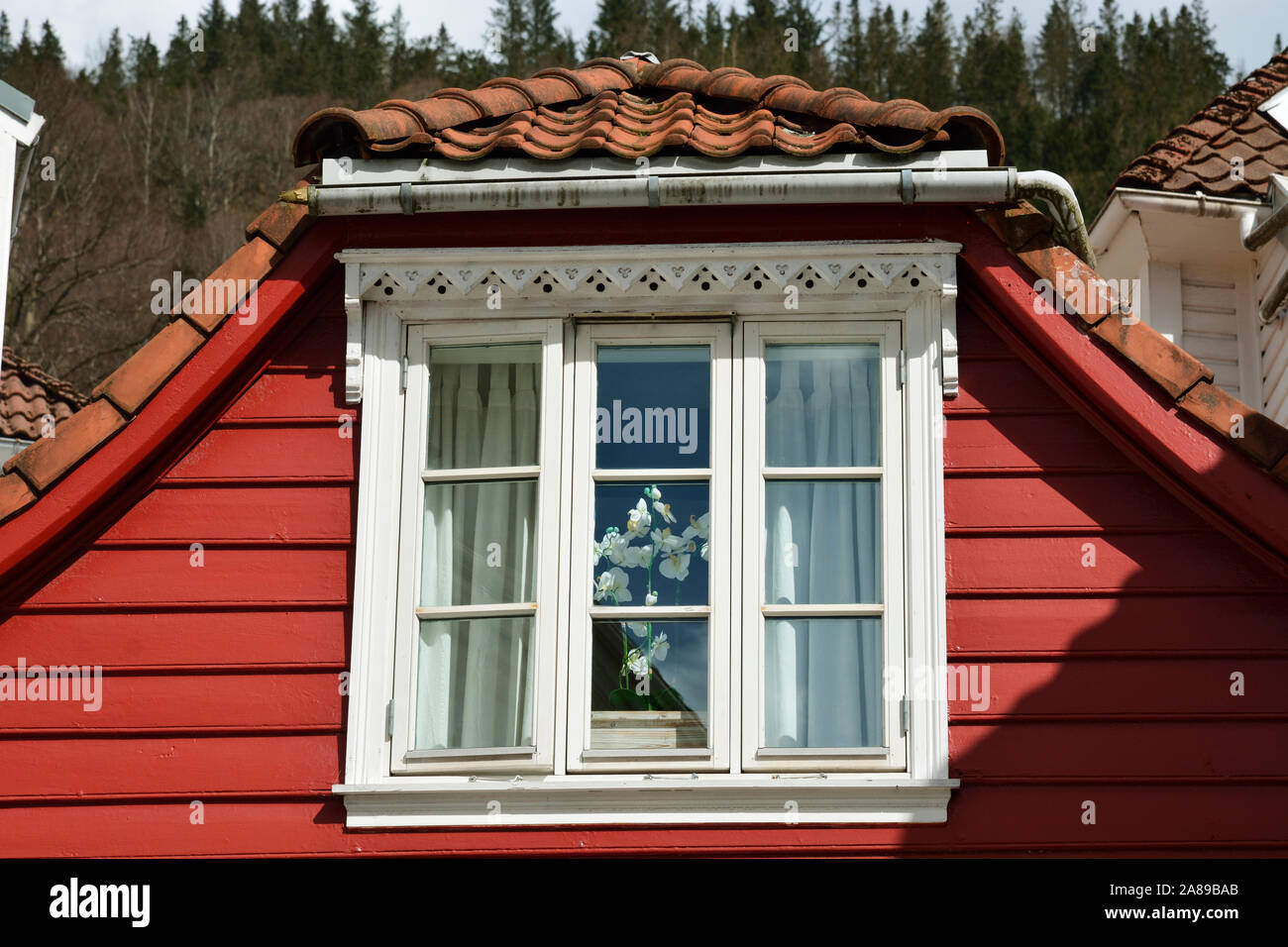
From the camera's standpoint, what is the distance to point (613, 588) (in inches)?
213

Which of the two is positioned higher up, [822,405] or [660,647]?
[822,405]

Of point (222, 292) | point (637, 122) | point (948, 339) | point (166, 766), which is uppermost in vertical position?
point (637, 122)

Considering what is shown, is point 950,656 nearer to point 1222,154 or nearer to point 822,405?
point 822,405

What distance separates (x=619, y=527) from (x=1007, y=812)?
1562mm

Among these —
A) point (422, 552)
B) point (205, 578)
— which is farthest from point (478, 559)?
point (205, 578)

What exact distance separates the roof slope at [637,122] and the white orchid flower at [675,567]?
1368mm

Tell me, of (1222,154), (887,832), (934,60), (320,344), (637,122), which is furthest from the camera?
(934,60)

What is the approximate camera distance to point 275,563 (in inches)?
214

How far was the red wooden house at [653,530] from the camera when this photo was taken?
200 inches

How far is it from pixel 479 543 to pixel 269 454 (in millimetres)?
797

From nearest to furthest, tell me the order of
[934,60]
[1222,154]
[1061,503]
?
[1061,503] → [1222,154] → [934,60]
